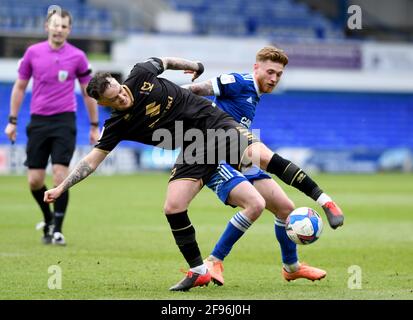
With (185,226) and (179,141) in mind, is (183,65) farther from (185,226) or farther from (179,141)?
(185,226)

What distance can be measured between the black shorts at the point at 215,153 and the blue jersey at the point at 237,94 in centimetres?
62

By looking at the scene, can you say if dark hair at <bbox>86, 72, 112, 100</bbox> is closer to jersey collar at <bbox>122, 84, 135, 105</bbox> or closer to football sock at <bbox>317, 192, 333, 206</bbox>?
jersey collar at <bbox>122, 84, 135, 105</bbox>

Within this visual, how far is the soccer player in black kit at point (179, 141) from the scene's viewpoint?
7.21 m

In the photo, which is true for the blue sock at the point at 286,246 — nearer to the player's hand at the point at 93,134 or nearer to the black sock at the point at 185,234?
the black sock at the point at 185,234

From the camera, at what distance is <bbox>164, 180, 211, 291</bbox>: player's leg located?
286 inches

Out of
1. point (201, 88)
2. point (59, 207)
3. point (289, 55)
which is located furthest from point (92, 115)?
point (289, 55)

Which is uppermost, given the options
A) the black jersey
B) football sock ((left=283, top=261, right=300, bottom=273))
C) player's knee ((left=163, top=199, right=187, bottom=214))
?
the black jersey

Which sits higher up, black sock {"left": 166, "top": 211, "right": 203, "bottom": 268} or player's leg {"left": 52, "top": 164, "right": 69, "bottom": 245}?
player's leg {"left": 52, "top": 164, "right": 69, "bottom": 245}

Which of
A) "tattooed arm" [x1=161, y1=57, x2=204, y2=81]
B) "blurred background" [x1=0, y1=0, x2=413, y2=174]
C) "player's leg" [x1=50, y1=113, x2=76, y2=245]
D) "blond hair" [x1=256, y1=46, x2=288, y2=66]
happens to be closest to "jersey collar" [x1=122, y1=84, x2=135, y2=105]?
"tattooed arm" [x1=161, y1=57, x2=204, y2=81]

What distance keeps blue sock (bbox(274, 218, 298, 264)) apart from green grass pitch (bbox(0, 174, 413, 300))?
220 millimetres

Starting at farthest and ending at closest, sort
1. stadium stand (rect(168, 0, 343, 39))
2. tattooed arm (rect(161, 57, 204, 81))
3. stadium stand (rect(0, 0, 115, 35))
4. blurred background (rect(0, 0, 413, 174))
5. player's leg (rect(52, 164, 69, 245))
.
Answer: stadium stand (rect(168, 0, 343, 39)) → blurred background (rect(0, 0, 413, 174)) → stadium stand (rect(0, 0, 115, 35)) → player's leg (rect(52, 164, 69, 245)) → tattooed arm (rect(161, 57, 204, 81))

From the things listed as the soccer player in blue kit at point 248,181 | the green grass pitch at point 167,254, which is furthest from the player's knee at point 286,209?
the green grass pitch at point 167,254

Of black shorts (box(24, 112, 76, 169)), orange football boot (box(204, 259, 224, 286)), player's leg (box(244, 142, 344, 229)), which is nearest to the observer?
player's leg (box(244, 142, 344, 229))
